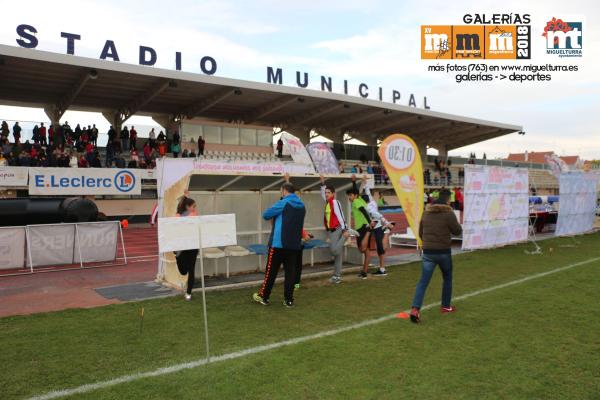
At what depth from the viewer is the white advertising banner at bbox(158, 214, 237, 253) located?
17.3 ft

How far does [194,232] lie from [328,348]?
2.05 meters

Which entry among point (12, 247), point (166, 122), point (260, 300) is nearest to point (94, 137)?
point (166, 122)

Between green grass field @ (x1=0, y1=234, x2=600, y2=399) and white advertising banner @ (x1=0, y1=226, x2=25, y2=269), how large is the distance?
5.08 m

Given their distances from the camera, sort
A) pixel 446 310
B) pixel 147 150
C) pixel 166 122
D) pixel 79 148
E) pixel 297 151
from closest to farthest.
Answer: pixel 446 310, pixel 297 151, pixel 79 148, pixel 147 150, pixel 166 122

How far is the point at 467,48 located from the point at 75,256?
2011cm

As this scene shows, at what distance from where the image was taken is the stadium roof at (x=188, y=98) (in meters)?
22.8

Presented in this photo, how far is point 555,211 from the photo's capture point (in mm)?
20547

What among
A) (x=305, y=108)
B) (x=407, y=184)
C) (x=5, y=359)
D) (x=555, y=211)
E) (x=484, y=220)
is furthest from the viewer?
(x=305, y=108)

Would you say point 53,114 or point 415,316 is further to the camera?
→ point 53,114

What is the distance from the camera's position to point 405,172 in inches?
447

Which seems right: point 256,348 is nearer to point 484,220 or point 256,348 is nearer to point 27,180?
point 484,220

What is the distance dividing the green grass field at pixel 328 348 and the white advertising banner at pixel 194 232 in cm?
118

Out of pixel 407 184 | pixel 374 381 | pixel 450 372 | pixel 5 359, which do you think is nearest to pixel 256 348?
pixel 374 381

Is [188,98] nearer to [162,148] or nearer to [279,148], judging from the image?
[162,148]
